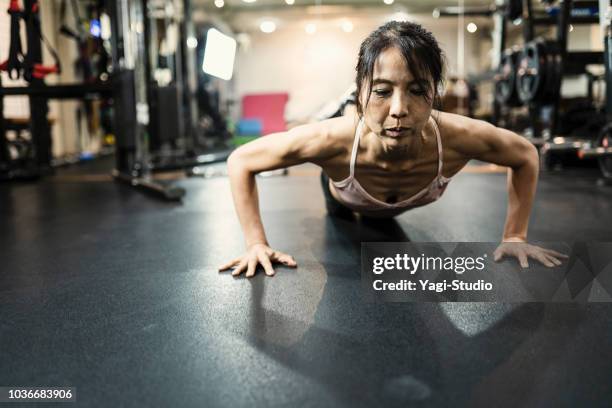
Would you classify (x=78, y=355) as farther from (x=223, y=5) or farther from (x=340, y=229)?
(x=223, y=5)

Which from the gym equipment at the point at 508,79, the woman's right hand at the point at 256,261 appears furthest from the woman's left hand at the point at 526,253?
the gym equipment at the point at 508,79

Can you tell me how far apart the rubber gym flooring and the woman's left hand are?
25 centimetres

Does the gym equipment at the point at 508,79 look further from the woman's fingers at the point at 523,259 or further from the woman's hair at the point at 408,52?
the woman's hair at the point at 408,52

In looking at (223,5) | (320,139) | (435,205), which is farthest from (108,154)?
(320,139)

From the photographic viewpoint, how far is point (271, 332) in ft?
3.02

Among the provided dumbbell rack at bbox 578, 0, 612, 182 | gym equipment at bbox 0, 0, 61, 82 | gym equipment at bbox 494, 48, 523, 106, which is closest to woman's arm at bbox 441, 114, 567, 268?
dumbbell rack at bbox 578, 0, 612, 182

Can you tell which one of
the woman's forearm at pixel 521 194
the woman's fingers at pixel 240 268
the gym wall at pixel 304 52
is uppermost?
the gym wall at pixel 304 52

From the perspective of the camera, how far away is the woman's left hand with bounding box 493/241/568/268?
1260mm

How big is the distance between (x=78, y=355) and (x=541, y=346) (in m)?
0.76

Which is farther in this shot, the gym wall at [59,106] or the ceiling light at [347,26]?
the ceiling light at [347,26]

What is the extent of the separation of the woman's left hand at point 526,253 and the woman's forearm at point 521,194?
2.9 inches

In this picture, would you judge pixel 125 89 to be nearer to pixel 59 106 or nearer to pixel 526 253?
pixel 526 253

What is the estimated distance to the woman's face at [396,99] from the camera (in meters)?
1.02

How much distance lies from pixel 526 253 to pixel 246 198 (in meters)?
0.72
